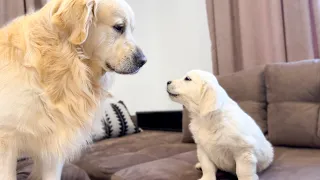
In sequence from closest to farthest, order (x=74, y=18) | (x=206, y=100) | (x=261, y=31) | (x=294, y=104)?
(x=74, y=18), (x=206, y=100), (x=294, y=104), (x=261, y=31)

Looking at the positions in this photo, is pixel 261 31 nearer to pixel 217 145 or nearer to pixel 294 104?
pixel 294 104

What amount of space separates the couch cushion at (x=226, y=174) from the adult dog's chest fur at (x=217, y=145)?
0.20ft

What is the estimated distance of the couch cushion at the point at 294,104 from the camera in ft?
5.10

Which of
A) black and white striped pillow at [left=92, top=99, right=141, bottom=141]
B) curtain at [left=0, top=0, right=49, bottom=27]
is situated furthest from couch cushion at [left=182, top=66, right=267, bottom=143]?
curtain at [left=0, top=0, right=49, bottom=27]

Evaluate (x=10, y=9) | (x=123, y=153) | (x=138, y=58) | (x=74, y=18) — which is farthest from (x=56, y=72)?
(x=10, y=9)

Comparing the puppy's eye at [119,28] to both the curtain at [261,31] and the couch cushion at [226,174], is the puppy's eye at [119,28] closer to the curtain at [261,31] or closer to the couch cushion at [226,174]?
the couch cushion at [226,174]

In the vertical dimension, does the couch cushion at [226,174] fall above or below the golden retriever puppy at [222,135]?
below

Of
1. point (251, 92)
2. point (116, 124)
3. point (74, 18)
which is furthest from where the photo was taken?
point (116, 124)

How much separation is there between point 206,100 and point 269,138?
639 millimetres

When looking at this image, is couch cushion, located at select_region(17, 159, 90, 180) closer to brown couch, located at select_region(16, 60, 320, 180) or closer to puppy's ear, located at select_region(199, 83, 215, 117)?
brown couch, located at select_region(16, 60, 320, 180)

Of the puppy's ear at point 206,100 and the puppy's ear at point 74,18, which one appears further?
the puppy's ear at point 206,100

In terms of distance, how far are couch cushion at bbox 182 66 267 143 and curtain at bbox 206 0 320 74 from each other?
0.37 meters

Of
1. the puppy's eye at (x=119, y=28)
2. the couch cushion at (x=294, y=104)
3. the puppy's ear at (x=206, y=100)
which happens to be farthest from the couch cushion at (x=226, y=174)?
the puppy's eye at (x=119, y=28)

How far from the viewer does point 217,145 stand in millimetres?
1168
